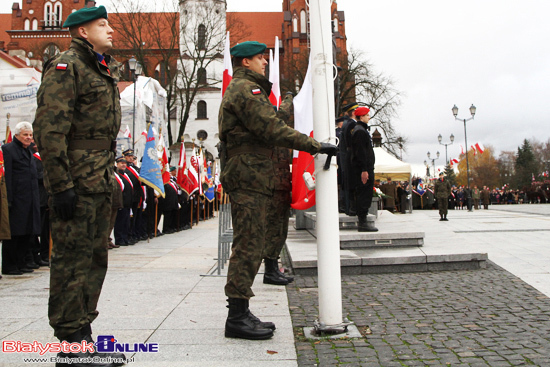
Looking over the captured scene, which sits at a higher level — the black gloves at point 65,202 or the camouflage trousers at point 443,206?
the black gloves at point 65,202

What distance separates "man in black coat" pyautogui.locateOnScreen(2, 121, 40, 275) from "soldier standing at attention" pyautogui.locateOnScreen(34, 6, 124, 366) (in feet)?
14.4

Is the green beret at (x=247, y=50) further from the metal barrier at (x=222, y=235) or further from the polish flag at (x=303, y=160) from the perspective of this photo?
the metal barrier at (x=222, y=235)

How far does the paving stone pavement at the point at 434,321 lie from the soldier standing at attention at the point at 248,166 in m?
0.55

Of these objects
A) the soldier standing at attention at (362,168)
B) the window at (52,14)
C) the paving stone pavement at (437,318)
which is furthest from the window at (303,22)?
the paving stone pavement at (437,318)

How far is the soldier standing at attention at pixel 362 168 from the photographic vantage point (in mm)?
7926

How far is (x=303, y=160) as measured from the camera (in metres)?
5.58

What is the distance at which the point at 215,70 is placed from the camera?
216 feet

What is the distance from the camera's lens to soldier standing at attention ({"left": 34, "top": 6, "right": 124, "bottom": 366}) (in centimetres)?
305

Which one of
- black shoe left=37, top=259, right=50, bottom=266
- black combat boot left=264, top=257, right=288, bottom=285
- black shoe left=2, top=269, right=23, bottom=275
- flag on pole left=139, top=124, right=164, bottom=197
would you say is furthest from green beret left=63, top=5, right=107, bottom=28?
flag on pole left=139, top=124, right=164, bottom=197

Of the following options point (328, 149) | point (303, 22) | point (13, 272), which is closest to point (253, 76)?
point (328, 149)

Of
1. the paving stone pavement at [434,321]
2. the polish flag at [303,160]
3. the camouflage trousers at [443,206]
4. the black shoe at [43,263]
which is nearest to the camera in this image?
the paving stone pavement at [434,321]

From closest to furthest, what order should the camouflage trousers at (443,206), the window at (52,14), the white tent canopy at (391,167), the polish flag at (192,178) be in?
the polish flag at (192,178) < the camouflage trousers at (443,206) < the white tent canopy at (391,167) < the window at (52,14)

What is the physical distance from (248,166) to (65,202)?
4.72 ft

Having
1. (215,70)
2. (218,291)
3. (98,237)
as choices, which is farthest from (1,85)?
(215,70)
